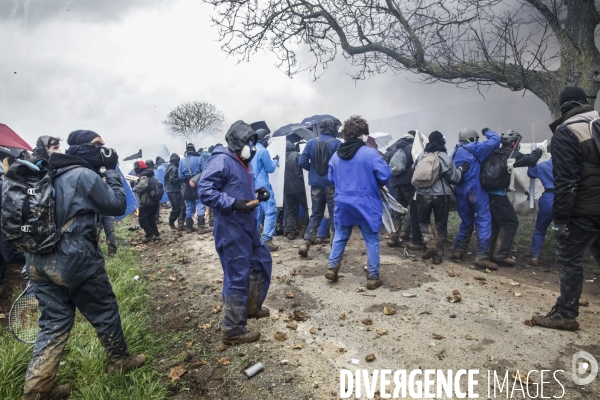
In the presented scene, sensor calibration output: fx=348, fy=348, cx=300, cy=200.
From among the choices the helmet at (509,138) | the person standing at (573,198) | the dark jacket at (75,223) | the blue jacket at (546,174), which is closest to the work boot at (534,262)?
the blue jacket at (546,174)

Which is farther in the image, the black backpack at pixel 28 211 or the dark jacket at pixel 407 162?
the dark jacket at pixel 407 162

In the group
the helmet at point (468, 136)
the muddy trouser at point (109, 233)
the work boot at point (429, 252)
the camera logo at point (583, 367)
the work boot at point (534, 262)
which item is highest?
the helmet at point (468, 136)

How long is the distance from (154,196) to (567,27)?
27.6 ft

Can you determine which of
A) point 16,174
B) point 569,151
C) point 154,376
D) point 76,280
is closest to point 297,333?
point 154,376

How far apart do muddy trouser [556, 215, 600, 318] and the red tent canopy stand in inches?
478

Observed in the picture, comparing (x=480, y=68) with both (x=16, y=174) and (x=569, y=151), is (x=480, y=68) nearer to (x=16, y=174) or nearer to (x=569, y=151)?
(x=569, y=151)

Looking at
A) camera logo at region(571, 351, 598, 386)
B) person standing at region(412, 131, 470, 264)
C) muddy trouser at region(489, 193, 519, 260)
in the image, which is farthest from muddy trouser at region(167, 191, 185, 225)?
camera logo at region(571, 351, 598, 386)

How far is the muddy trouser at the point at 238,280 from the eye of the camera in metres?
3.12

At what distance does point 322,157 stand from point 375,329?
131 inches

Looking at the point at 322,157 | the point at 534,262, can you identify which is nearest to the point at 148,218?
the point at 322,157

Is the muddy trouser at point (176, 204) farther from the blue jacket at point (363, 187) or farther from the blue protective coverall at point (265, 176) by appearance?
the blue jacket at point (363, 187)

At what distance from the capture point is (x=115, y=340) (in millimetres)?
2795

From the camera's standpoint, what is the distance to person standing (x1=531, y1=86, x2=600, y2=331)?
10.00ft

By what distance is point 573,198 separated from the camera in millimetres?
3068
